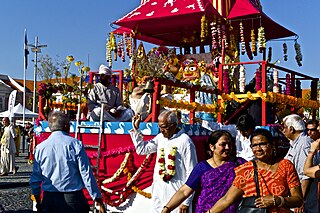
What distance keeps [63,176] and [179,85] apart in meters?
4.13

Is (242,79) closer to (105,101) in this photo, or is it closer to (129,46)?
(105,101)

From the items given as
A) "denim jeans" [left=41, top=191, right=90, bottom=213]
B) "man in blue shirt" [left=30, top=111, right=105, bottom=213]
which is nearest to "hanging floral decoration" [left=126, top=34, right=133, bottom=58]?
"man in blue shirt" [left=30, top=111, right=105, bottom=213]

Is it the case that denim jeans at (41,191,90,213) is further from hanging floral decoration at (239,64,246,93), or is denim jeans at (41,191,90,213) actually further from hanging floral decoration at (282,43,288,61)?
hanging floral decoration at (282,43,288,61)

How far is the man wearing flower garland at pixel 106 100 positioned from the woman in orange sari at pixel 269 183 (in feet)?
18.5

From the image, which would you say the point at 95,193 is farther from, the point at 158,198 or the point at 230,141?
the point at 230,141

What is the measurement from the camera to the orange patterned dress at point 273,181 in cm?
407

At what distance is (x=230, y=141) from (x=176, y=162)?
1.32m

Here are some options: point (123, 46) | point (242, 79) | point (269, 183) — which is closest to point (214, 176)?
point (269, 183)

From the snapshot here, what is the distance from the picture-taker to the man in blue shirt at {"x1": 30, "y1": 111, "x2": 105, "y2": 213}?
18.5 feet

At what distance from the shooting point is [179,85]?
30.7ft

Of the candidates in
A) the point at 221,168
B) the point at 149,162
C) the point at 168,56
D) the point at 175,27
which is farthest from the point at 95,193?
the point at 175,27

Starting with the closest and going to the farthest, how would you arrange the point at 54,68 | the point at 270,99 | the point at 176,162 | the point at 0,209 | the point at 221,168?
the point at 221,168 → the point at 0,209 → the point at 176,162 → the point at 54,68 → the point at 270,99

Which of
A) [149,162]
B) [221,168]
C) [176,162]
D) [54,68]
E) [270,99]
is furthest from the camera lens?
[270,99]

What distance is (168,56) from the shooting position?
1483 cm
